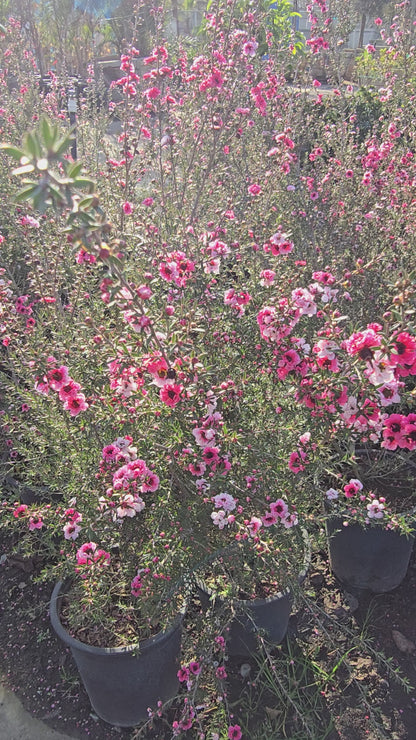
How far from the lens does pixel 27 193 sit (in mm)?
1118

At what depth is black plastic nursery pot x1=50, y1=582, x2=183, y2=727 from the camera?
6.84ft

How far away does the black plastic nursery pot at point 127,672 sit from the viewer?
2084mm

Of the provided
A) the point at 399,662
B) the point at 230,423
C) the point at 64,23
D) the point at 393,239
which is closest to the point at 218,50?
the point at 393,239

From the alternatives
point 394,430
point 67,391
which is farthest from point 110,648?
point 394,430

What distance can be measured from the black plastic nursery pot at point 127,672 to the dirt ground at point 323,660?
108 millimetres

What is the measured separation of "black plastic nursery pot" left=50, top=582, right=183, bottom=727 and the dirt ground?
0.35 ft

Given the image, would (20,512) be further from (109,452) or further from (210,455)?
(210,455)

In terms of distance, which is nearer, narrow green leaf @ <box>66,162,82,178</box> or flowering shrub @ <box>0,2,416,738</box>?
narrow green leaf @ <box>66,162,82,178</box>

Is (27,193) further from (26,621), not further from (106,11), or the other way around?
(106,11)

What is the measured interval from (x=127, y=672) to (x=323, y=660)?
0.87m

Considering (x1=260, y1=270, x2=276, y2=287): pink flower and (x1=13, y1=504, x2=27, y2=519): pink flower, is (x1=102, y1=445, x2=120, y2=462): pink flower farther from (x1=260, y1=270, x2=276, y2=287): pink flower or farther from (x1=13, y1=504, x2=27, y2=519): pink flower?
(x1=260, y1=270, x2=276, y2=287): pink flower

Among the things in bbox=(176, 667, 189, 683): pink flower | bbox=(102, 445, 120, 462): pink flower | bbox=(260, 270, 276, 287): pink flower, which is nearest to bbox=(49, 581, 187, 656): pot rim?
bbox=(176, 667, 189, 683): pink flower

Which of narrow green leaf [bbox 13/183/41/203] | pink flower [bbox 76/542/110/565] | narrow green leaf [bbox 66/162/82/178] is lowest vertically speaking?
pink flower [bbox 76/542/110/565]

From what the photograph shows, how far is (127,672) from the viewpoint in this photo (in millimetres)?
2148
